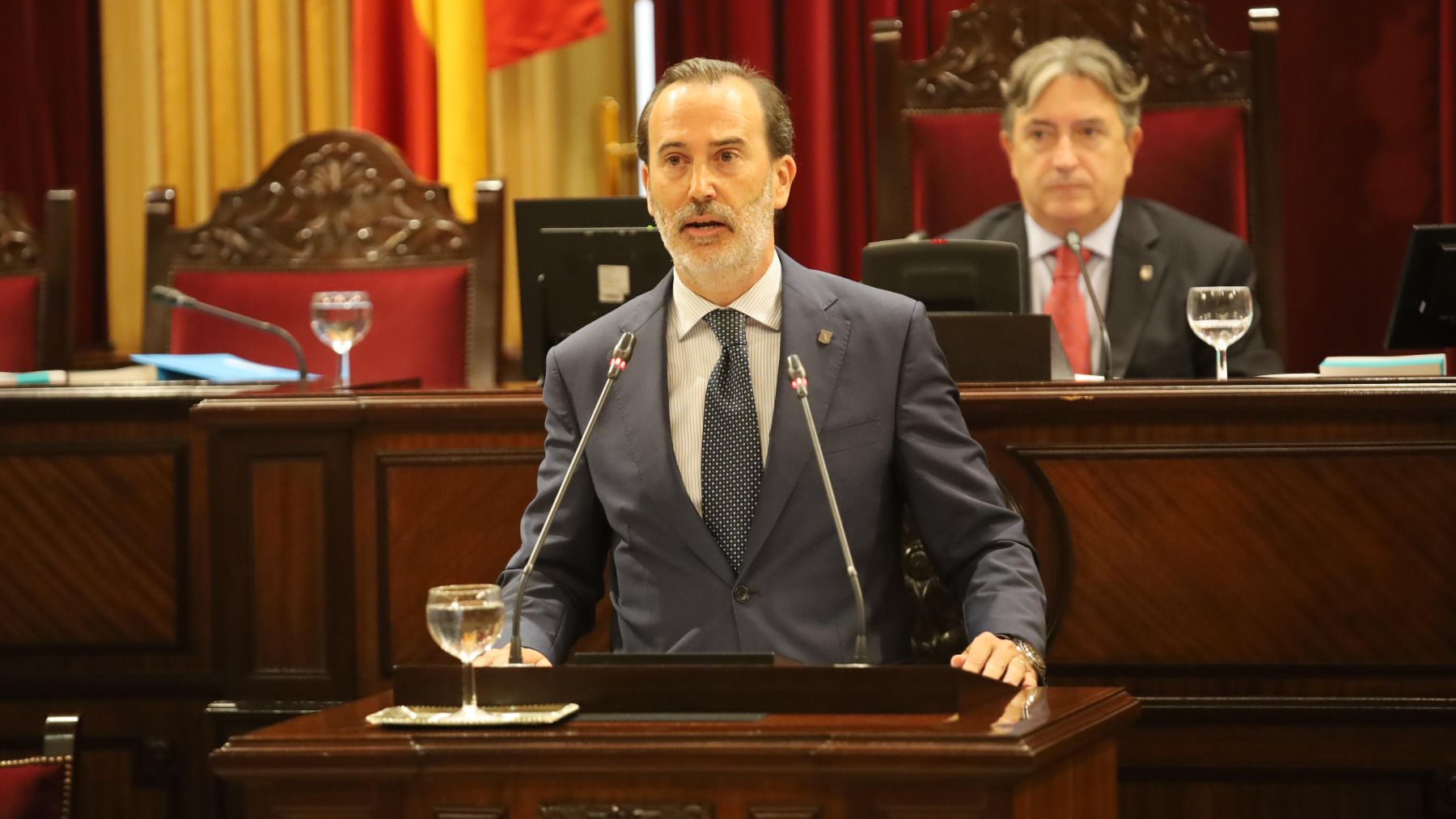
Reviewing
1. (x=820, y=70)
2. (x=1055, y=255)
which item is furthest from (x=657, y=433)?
(x=820, y=70)

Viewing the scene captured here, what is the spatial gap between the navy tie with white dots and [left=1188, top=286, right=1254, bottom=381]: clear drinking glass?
40.0 inches

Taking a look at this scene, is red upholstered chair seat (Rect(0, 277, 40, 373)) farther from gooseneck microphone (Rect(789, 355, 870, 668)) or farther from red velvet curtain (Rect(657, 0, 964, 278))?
gooseneck microphone (Rect(789, 355, 870, 668))

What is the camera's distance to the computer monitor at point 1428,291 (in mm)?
2807

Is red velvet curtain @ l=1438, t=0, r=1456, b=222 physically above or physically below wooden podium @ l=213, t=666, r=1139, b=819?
above

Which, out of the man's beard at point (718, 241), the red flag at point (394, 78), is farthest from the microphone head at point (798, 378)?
the red flag at point (394, 78)

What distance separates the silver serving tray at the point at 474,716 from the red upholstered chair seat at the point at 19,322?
8.63ft

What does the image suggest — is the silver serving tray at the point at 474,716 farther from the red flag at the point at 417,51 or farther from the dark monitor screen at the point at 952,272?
the red flag at the point at 417,51

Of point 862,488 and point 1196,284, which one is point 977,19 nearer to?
point 1196,284

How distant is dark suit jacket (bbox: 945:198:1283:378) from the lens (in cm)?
350

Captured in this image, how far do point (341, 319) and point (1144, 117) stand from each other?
190 cm

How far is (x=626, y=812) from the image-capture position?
1.52 meters

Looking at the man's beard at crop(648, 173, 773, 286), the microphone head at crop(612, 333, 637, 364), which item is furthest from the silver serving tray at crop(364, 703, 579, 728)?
the man's beard at crop(648, 173, 773, 286)

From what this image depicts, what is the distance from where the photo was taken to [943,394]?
2209 millimetres

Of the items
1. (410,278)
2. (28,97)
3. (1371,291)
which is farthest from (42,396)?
(1371,291)
